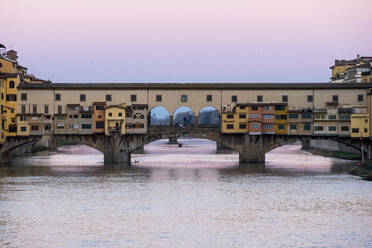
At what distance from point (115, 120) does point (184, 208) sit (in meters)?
29.4

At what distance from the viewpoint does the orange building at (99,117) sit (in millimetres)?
67438

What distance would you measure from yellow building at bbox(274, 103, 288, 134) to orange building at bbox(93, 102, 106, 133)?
1657 centimetres

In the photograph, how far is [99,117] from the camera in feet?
221

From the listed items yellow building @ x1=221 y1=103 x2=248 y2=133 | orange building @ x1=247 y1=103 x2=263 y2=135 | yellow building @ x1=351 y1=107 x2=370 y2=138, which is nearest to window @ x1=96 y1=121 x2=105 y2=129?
yellow building @ x1=221 y1=103 x2=248 y2=133

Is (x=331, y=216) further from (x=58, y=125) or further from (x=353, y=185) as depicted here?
(x=58, y=125)

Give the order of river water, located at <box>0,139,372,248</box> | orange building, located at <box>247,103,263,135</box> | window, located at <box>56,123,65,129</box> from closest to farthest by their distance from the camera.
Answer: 1. river water, located at <box>0,139,372,248</box>
2. orange building, located at <box>247,103,263,135</box>
3. window, located at <box>56,123,65,129</box>

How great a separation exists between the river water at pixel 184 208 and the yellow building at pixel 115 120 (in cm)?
727

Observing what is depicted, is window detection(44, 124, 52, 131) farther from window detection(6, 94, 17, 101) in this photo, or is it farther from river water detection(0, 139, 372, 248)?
river water detection(0, 139, 372, 248)

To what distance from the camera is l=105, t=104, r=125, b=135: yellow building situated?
67.0 meters

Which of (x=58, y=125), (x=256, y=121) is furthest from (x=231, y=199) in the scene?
(x=58, y=125)

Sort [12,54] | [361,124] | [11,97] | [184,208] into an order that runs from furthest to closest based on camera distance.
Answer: [12,54] < [11,97] < [361,124] < [184,208]

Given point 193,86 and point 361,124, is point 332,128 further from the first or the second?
point 193,86

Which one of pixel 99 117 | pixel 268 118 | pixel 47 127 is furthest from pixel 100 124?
pixel 268 118

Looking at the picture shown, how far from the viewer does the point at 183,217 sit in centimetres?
3594
